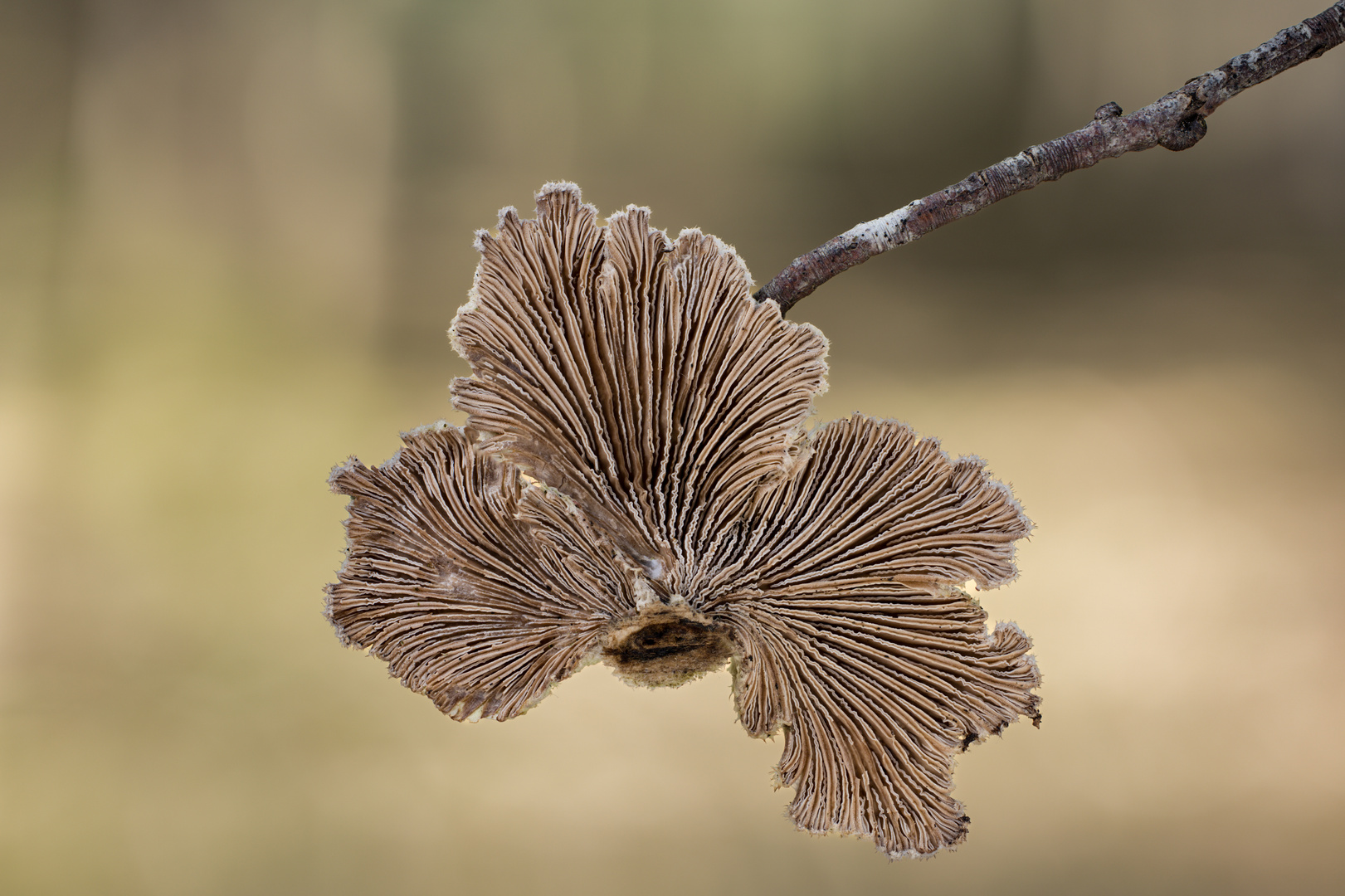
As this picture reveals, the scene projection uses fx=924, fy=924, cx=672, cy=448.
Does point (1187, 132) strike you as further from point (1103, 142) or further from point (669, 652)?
point (669, 652)

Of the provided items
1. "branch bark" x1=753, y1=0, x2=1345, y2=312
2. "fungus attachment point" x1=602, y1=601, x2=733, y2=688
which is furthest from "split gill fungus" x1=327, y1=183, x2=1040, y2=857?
"branch bark" x1=753, y1=0, x2=1345, y2=312

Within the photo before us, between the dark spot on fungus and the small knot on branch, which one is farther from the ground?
the small knot on branch

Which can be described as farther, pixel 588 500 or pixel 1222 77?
pixel 1222 77

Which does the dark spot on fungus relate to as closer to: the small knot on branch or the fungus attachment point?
the fungus attachment point

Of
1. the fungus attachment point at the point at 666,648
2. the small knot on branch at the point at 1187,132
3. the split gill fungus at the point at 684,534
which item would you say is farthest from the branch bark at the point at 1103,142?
the fungus attachment point at the point at 666,648

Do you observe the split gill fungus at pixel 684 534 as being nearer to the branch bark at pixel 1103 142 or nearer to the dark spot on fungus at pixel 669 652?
the dark spot on fungus at pixel 669 652

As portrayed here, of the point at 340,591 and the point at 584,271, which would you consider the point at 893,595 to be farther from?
the point at 340,591

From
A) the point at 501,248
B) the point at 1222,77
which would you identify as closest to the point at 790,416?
the point at 501,248
